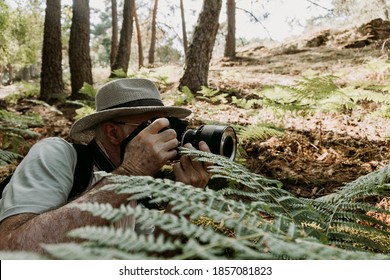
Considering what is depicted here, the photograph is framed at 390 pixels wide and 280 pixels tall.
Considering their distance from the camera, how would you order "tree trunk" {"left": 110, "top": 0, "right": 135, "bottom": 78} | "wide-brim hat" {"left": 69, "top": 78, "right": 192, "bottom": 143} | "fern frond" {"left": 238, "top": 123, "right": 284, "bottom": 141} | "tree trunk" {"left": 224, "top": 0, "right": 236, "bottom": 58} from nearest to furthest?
1. "wide-brim hat" {"left": 69, "top": 78, "right": 192, "bottom": 143}
2. "fern frond" {"left": 238, "top": 123, "right": 284, "bottom": 141}
3. "tree trunk" {"left": 110, "top": 0, "right": 135, "bottom": 78}
4. "tree trunk" {"left": 224, "top": 0, "right": 236, "bottom": 58}

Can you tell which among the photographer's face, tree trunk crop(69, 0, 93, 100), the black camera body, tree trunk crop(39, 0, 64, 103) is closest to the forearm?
the black camera body

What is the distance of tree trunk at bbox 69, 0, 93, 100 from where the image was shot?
24.5 ft

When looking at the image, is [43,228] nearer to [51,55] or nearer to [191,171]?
[191,171]

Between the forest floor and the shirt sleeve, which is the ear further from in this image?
the forest floor

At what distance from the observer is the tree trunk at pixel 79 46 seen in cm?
746

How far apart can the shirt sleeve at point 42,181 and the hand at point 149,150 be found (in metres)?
0.33

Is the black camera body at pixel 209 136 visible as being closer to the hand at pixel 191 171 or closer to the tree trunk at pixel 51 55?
Result: the hand at pixel 191 171

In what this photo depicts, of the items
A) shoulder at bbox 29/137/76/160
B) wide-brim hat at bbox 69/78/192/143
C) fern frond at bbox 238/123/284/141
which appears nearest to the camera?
shoulder at bbox 29/137/76/160

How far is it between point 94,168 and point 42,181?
0.34 m

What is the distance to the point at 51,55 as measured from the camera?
809cm

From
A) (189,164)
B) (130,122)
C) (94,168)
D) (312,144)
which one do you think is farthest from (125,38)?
(189,164)

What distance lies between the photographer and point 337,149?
3.49 m
